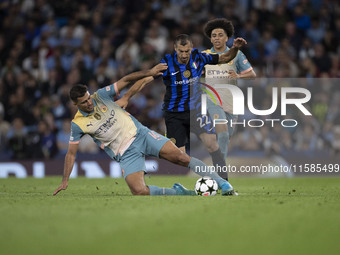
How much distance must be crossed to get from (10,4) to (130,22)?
11.8 ft

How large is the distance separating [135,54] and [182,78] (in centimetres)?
688

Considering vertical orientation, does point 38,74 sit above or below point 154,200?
above

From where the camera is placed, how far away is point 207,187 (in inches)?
324

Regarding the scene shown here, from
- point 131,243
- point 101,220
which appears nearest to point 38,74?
point 101,220

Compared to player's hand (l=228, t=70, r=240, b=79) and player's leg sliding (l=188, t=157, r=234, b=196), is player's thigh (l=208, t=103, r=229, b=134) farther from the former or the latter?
player's leg sliding (l=188, t=157, r=234, b=196)

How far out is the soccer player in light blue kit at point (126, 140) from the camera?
814 cm

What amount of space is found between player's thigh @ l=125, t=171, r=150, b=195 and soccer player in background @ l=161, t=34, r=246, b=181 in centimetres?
86

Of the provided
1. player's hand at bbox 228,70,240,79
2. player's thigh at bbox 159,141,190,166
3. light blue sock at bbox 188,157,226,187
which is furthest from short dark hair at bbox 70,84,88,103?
player's hand at bbox 228,70,240,79

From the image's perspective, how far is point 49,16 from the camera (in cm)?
1698

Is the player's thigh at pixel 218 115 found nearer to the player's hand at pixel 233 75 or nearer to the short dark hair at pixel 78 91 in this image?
the player's hand at pixel 233 75

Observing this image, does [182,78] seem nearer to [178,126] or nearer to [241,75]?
[178,126]

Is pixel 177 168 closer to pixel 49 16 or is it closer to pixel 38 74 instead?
pixel 38 74

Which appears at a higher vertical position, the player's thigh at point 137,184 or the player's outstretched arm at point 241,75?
the player's outstretched arm at point 241,75

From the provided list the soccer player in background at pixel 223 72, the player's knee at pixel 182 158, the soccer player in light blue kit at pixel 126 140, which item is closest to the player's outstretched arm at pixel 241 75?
the soccer player in background at pixel 223 72
